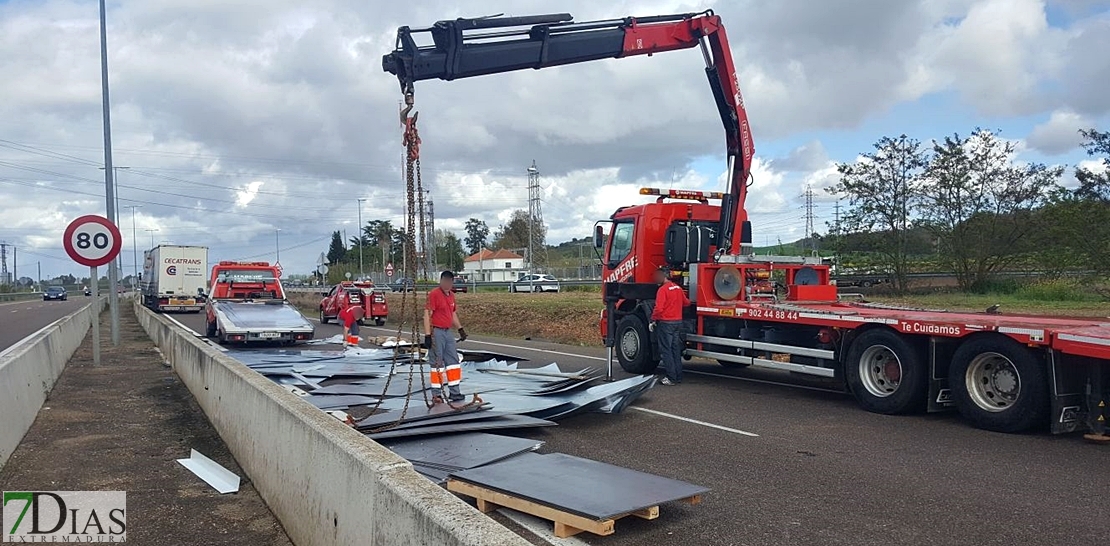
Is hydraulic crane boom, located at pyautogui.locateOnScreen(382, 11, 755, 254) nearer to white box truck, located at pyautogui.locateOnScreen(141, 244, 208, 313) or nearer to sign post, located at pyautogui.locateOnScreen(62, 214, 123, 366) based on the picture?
sign post, located at pyautogui.locateOnScreen(62, 214, 123, 366)

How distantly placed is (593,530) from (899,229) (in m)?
32.1

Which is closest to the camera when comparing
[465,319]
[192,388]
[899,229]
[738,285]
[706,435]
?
[706,435]

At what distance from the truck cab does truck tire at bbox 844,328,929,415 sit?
71.6ft

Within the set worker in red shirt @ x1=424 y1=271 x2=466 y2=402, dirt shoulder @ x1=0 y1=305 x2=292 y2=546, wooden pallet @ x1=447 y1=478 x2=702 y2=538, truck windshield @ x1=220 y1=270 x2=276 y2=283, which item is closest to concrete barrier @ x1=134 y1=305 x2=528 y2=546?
dirt shoulder @ x1=0 y1=305 x2=292 y2=546

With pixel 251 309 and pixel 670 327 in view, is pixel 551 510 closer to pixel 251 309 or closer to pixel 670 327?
pixel 670 327

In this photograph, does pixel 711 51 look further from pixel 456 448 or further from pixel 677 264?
pixel 456 448

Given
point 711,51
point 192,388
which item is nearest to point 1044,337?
point 711,51

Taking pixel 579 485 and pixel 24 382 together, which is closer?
pixel 579 485

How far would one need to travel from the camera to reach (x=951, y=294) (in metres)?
31.2

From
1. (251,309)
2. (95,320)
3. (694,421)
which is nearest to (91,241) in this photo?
(95,320)

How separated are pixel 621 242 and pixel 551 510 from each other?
9.20 meters

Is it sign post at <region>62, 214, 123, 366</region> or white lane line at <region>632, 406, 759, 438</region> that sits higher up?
sign post at <region>62, 214, 123, 366</region>

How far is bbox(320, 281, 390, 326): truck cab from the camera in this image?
29.4 meters

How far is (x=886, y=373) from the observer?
9453 millimetres
